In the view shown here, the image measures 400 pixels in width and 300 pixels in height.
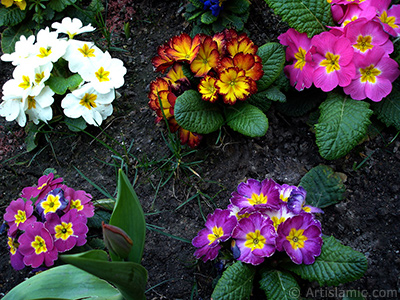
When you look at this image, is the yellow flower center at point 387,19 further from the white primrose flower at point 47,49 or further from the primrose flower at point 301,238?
the white primrose flower at point 47,49

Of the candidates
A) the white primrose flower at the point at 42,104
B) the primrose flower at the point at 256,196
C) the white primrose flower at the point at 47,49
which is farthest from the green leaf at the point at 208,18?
the primrose flower at the point at 256,196

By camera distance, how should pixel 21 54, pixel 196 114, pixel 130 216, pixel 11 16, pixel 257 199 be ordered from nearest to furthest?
pixel 130 216, pixel 257 199, pixel 196 114, pixel 21 54, pixel 11 16

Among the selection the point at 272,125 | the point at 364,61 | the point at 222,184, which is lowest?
the point at 222,184

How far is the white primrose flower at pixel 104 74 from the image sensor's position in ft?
6.16

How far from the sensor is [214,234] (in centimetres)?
144

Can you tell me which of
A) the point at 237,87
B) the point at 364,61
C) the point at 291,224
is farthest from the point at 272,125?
the point at 291,224

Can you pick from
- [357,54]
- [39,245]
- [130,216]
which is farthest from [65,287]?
[357,54]

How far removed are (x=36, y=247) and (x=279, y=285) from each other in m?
0.80

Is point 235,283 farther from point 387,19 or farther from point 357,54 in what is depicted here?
point 387,19

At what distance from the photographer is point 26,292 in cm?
125

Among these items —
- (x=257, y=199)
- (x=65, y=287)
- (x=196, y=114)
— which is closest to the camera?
(x=65, y=287)

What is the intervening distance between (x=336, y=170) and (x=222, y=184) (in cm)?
48

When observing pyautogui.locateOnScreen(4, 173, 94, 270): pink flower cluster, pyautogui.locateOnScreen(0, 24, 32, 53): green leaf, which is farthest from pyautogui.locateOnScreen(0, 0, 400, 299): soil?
pyautogui.locateOnScreen(0, 24, 32, 53): green leaf

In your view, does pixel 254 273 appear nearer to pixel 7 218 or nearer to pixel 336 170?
pixel 336 170
